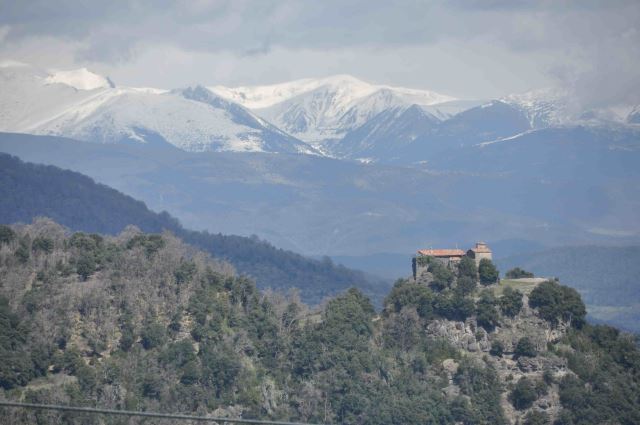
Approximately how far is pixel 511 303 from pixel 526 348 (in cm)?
367

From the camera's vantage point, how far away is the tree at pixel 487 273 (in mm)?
116688

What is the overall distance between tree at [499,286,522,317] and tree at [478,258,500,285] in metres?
3.44

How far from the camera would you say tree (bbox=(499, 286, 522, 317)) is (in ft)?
370

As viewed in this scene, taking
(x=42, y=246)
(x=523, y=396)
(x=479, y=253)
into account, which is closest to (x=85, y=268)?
(x=42, y=246)

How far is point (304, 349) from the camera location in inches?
4508

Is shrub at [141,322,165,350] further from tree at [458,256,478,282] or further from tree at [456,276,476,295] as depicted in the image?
tree at [458,256,478,282]

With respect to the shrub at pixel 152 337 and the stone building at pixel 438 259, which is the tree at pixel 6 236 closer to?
the shrub at pixel 152 337

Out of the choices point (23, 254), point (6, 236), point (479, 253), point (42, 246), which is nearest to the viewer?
point (479, 253)

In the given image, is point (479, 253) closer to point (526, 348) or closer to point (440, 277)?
point (440, 277)

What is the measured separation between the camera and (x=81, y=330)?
111750 mm

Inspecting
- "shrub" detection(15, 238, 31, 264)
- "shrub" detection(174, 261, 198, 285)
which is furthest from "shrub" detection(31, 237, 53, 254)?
"shrub" detection(174, 261, 198, 285)

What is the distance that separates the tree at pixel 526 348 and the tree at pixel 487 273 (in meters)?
6.84

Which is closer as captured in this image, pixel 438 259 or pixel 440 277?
pixel 440 277

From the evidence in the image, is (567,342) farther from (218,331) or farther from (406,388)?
(218,331)
